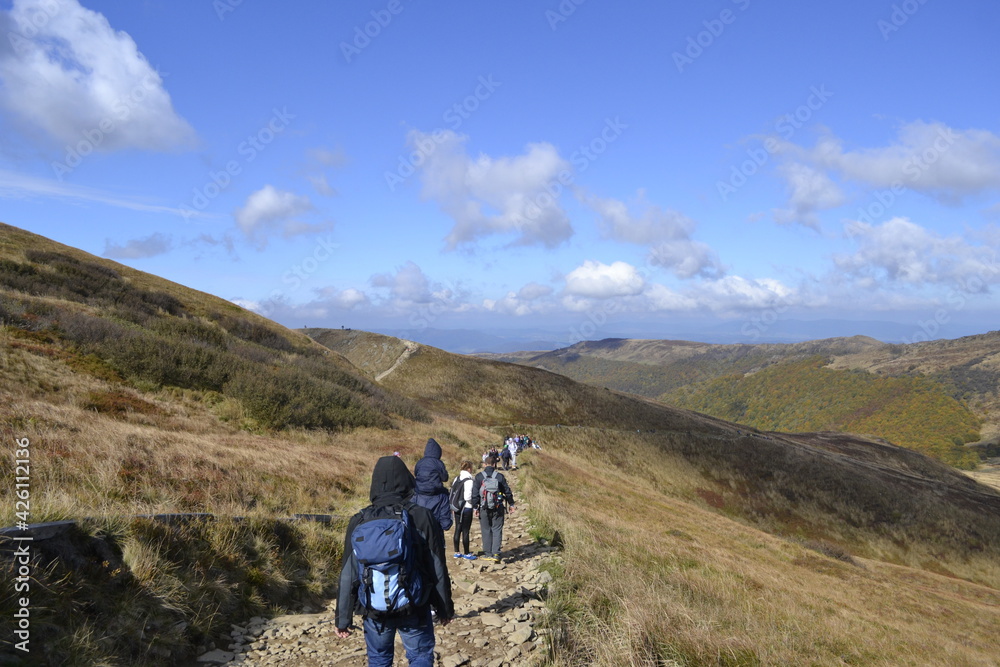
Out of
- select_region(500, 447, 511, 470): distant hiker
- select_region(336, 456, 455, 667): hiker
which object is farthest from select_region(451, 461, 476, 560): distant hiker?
select_region(500, 447, 511, 470): distant hiker

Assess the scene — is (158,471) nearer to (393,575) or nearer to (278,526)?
(278,526)

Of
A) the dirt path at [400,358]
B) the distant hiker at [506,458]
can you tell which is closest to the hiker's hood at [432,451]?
the distant hiker at [506,458]

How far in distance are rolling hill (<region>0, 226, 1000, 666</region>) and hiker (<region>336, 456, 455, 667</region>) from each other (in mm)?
1971

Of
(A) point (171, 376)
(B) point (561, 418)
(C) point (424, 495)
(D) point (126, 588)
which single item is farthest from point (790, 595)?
(B) point (561, 418)

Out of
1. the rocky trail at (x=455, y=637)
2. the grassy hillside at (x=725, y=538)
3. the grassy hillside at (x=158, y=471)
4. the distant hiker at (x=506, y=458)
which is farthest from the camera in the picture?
the distant hiker at (x=506, y=458)

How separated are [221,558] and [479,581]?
14.5ft

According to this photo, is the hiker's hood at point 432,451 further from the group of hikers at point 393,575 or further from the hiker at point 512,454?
the hiker at point 512,454

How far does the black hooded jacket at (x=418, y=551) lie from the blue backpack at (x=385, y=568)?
211 millimetres

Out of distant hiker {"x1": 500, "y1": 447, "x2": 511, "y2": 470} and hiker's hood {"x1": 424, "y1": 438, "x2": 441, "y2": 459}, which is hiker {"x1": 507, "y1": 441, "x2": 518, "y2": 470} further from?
hiker's hood {"x1": 424, "y1": 438, "x2": 441, "y2": 459}

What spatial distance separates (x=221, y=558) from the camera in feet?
22.8

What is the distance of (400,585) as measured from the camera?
4305 millimetres

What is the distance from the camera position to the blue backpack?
4.27 metres

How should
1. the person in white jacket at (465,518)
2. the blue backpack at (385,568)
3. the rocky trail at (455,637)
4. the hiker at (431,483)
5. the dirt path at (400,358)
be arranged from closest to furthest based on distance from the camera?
1. the blue backpack at (385,568)
2. the rocky trail at (455,637)
3. the hiker at (431,483)
4. the person in white jacket at (465,518)
5. the dirt path at (400,358)

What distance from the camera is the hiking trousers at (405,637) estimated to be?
4.47 metres
